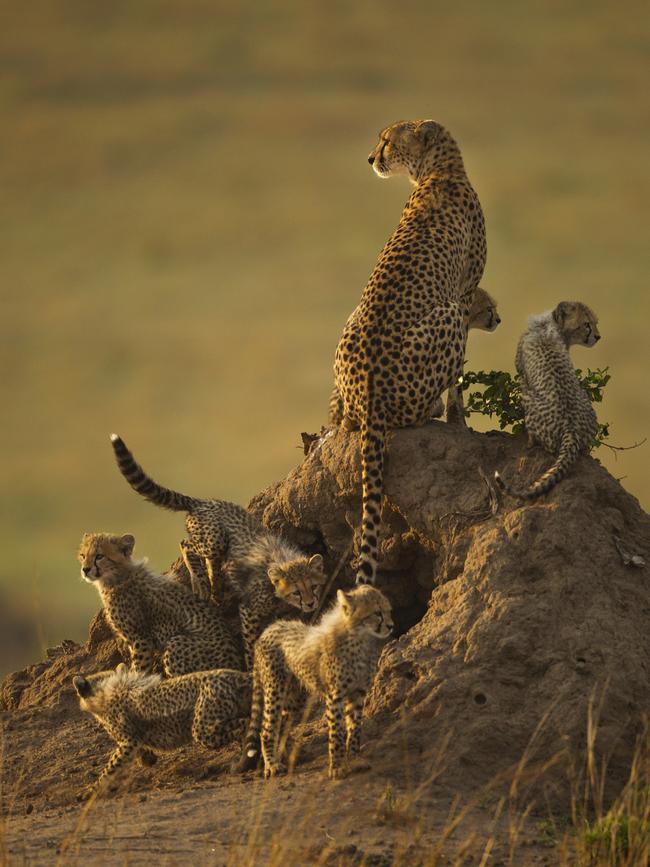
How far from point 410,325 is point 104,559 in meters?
2.07

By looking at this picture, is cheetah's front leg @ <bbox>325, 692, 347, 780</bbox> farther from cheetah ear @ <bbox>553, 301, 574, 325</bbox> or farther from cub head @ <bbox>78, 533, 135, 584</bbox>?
cheetah ear @ <bbox>553, 301, 574, 325</bbox>

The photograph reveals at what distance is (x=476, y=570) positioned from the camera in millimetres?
7160

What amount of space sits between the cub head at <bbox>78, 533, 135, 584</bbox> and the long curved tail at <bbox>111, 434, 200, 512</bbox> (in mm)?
370

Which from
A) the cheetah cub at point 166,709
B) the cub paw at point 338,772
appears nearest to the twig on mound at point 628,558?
the cub paw at point 338,772

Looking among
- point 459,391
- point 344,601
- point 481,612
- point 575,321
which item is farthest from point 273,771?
point 575,321

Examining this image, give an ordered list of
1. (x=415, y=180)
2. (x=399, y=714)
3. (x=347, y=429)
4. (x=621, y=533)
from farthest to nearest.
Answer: (x=415, y=180) → (x=347, y=429) → (x=621, y=533) → (x=399, y=714)

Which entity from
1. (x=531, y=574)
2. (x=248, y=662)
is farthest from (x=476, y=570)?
(x=248, y=662)

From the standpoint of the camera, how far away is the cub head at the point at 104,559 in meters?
7.80

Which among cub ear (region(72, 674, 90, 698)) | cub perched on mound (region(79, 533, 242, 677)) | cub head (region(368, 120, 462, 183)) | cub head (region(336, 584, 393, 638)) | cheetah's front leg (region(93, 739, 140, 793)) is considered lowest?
cheetah's front leg (region(93, 739, 140, 793))

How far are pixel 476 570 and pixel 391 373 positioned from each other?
3.91 feet

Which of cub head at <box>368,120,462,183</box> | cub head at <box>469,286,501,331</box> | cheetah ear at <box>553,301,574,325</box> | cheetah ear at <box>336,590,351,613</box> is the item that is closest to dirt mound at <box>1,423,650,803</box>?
cheetah ear at <box>336,590,351,613</box>

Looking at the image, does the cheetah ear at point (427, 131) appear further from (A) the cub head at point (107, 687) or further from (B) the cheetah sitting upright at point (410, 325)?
(A) the cub head at point (107, 687)

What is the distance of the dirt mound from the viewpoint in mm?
6582

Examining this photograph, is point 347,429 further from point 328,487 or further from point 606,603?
point 606,603
